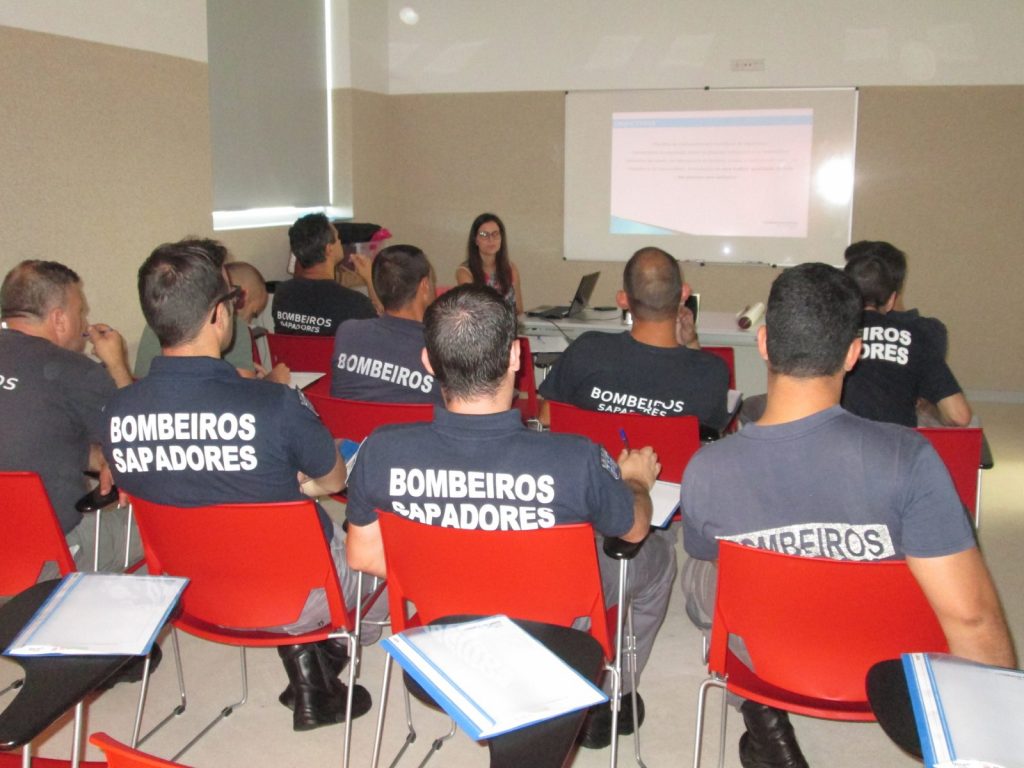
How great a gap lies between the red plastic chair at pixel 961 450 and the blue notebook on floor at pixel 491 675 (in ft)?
5.58

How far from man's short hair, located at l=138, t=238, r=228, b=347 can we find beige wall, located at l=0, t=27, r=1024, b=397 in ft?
7.49

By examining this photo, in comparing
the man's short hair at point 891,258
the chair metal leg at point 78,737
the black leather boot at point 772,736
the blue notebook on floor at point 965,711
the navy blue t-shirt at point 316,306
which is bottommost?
the black leather boot at point 772,736

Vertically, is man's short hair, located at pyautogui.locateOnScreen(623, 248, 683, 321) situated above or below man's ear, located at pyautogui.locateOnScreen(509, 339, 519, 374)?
above

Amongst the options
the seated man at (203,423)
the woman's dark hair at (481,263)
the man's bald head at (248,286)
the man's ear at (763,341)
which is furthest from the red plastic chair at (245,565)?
the woman's dark hair at (481,263)

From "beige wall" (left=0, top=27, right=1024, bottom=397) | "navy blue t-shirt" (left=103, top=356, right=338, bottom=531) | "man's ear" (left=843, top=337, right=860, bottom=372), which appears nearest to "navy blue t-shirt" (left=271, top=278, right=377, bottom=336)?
"beige wall" (left=0, top=27, right=1024, bottom=397)

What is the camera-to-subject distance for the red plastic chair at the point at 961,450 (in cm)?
254

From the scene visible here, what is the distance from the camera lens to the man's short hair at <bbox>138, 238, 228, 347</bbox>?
2.13 metres

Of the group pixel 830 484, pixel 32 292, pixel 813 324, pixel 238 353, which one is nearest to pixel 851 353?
pixel 813 324

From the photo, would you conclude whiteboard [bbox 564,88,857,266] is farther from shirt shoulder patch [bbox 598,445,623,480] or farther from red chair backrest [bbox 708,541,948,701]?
red chair backrest [bbox 708,541,948,701]

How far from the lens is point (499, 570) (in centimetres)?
167

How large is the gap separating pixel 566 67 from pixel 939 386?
475 centimetres

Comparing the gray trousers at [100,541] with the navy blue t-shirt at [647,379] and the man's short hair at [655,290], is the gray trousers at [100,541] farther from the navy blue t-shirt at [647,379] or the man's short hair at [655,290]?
the man's short hair at [655,290]

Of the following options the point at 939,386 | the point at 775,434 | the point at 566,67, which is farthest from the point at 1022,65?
the point at 775,434

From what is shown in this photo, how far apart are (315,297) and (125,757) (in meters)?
3.50
